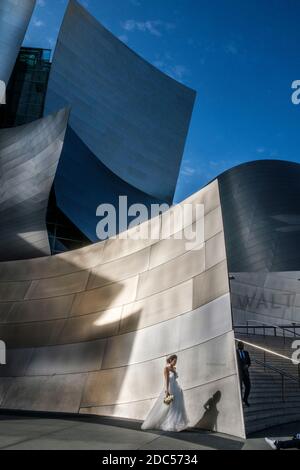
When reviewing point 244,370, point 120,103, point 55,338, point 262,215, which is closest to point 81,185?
point 120,103

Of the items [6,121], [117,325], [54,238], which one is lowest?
[117,325]

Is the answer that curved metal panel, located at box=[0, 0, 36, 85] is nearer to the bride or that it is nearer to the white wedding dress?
the bride

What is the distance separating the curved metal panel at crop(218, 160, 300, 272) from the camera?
2698cm

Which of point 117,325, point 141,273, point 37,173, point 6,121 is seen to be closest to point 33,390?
point 117,325

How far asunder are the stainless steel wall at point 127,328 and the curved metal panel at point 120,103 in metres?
23.8

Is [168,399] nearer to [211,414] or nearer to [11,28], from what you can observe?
[211,414]

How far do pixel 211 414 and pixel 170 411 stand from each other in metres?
0.60

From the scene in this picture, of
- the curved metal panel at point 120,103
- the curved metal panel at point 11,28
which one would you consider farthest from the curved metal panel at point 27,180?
the curved metal panel at point 120,103

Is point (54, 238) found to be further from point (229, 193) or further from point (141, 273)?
point (141, 273)

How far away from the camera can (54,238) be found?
26.1 meters

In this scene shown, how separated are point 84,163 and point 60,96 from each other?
6886 millimetres

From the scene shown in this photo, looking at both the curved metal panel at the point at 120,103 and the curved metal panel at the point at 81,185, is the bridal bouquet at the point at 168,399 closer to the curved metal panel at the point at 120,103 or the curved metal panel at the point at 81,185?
the curved metal panel at the point at 81,185

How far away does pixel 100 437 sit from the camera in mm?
4508
